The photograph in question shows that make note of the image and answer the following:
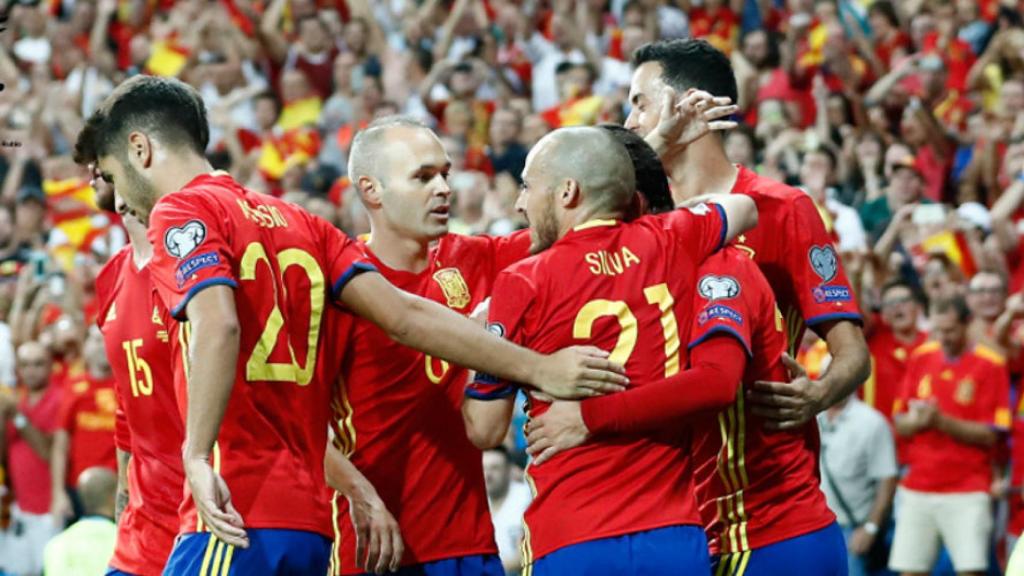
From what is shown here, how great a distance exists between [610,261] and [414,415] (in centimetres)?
102

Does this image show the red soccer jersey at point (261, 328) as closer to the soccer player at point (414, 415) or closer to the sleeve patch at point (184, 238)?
the sleeve patch at point (184, 238)

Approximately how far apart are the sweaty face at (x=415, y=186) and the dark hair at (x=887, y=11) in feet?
34.5

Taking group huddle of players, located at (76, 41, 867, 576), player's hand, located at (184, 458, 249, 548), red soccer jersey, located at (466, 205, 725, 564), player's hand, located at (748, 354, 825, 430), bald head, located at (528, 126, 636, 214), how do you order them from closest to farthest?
player's hand, located at (184, 458, 249, 548), group huddle of players, located at (76, 41, 867, 576), red soccer jersey, located at (466, 205, 725, 564), bald head, located at (528, 126, 636, 214), player's hand, located at (748, 354, 825, 430)

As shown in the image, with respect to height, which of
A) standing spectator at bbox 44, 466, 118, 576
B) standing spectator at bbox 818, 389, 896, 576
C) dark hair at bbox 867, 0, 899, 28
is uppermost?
dark hair at bbox 867, 0, 899, 28

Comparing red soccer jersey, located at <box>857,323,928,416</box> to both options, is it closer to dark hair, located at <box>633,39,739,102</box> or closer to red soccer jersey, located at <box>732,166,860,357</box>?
dark hair, located at <box>633,39,739,102</box>

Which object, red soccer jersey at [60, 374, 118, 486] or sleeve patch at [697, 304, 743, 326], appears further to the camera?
red soccer jersey at [60, 374, 118, 486]

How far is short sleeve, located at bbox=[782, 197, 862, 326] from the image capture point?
17.8 ft

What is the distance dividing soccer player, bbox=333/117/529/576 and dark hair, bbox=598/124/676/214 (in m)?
0.73

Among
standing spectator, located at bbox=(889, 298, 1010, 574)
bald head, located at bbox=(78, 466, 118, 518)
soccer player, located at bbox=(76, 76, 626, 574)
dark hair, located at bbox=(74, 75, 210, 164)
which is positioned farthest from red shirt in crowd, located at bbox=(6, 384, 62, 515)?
dark hair, located at bbox=(74, 75, 210, 164)

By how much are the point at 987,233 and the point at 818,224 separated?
6619 mm

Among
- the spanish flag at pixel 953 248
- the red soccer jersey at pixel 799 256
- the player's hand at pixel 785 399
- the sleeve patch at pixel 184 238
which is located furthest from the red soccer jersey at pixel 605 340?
the spanish flag at pixel 953 248

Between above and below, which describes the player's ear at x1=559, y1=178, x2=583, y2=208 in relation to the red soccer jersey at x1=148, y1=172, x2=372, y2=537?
above

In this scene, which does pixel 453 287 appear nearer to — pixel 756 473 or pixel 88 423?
pixel 756 473

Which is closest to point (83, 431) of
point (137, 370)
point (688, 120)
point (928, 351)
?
point (928, 351)
